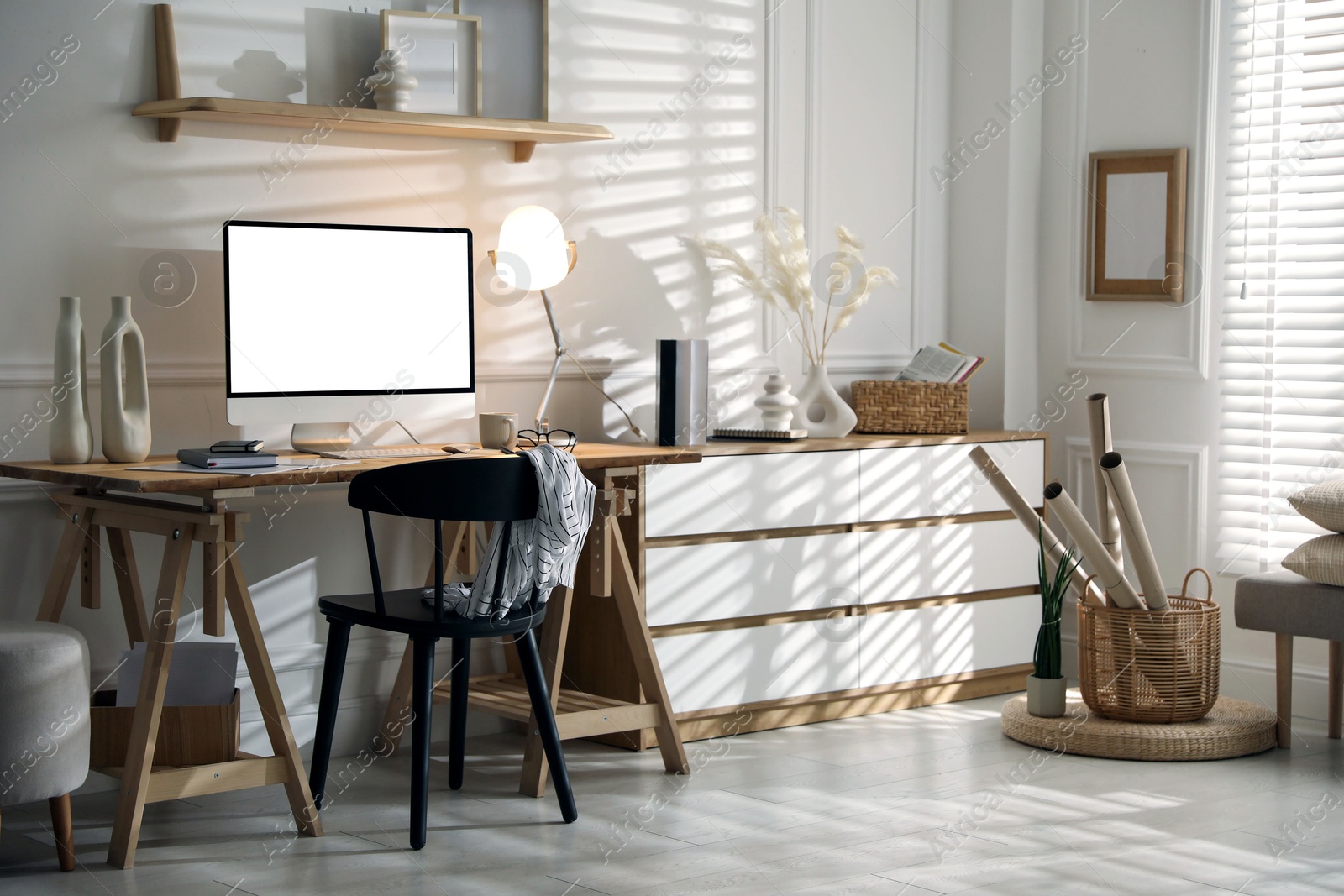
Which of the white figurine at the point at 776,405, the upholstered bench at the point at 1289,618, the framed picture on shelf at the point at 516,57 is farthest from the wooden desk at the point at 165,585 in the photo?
the upholstered bench at the point at 1289,618

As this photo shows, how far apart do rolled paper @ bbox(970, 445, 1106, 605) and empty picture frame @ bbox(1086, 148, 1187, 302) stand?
0.99m

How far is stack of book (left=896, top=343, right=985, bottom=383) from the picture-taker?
14.5 ft

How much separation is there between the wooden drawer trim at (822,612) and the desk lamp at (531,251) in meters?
0.61

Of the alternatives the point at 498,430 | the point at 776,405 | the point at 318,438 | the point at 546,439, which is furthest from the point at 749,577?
the point at 318,438

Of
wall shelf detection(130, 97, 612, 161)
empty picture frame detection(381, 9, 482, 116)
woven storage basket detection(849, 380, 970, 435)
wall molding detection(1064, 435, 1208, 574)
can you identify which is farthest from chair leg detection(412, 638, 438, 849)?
wall molding detection(1064, 435, 1208, 574)

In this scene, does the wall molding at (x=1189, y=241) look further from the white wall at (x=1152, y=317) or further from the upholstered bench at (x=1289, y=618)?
the upholstered bench at (x=1289, y=618)

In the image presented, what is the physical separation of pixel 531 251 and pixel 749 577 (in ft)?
3.31

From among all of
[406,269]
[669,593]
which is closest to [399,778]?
[669,593]

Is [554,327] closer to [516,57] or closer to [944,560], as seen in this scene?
[516,57]

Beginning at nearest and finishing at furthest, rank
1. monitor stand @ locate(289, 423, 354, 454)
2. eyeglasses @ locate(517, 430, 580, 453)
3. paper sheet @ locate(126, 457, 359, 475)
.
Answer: paper sheet @ locate(126, 457, 359, 475) → monitor stand @ locate(289, 423, 354, 454) → eyeglasses @ locate(517, 430, 580, 453)

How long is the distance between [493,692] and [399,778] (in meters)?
0.32

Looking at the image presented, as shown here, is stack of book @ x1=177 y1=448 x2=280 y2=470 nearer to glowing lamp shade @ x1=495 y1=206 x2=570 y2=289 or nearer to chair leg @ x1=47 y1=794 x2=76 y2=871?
chair leg @ x1=47 y1=794 x2=76 y2=871

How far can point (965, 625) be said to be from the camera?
A: 4.29 meters

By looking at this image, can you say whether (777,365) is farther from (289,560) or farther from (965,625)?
(289,560)
